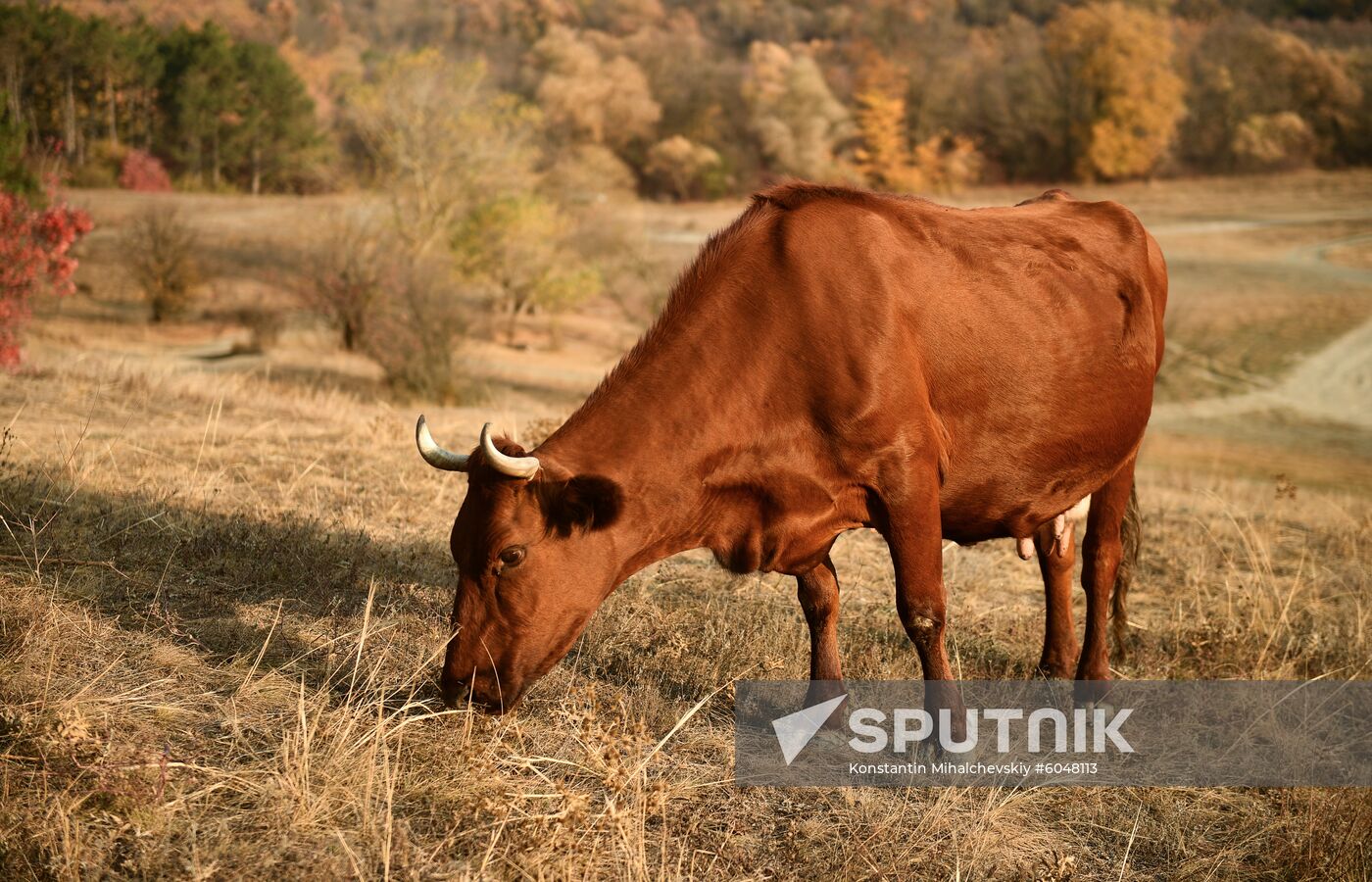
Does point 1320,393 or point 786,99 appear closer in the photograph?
point 1320,393

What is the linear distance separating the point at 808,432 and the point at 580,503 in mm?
1033

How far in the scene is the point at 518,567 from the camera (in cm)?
418

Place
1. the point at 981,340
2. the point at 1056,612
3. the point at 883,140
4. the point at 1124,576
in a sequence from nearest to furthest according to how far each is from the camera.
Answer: the point at 981,340
the point at 1056,612
the point at 1124,576
the point at 883,140

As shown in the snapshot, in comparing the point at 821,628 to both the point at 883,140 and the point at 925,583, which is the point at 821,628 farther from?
the point at 883,140

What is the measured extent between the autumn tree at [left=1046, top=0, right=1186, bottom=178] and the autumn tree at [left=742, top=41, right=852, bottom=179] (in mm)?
16864

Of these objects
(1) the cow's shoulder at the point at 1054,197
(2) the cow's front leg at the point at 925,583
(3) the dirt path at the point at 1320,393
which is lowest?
(3) the dirt path at the point at 1320,393

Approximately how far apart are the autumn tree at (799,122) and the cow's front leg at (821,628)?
71316 millimetres

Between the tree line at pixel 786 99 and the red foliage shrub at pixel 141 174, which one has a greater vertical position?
the tree line at pixel 786 99

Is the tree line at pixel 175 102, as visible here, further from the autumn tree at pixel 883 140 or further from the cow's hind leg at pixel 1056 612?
the cow's hind leg at pixel 1056 612

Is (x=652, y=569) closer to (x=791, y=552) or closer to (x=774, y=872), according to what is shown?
(x=791, y=552)

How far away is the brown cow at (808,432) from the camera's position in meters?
4.21

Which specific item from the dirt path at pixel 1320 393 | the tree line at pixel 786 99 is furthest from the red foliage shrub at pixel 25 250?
the dirt path at pixel 1320 393

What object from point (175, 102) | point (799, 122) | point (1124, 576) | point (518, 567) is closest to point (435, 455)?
point (518, 567)

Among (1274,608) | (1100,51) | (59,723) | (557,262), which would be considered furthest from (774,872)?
(1100,51)
